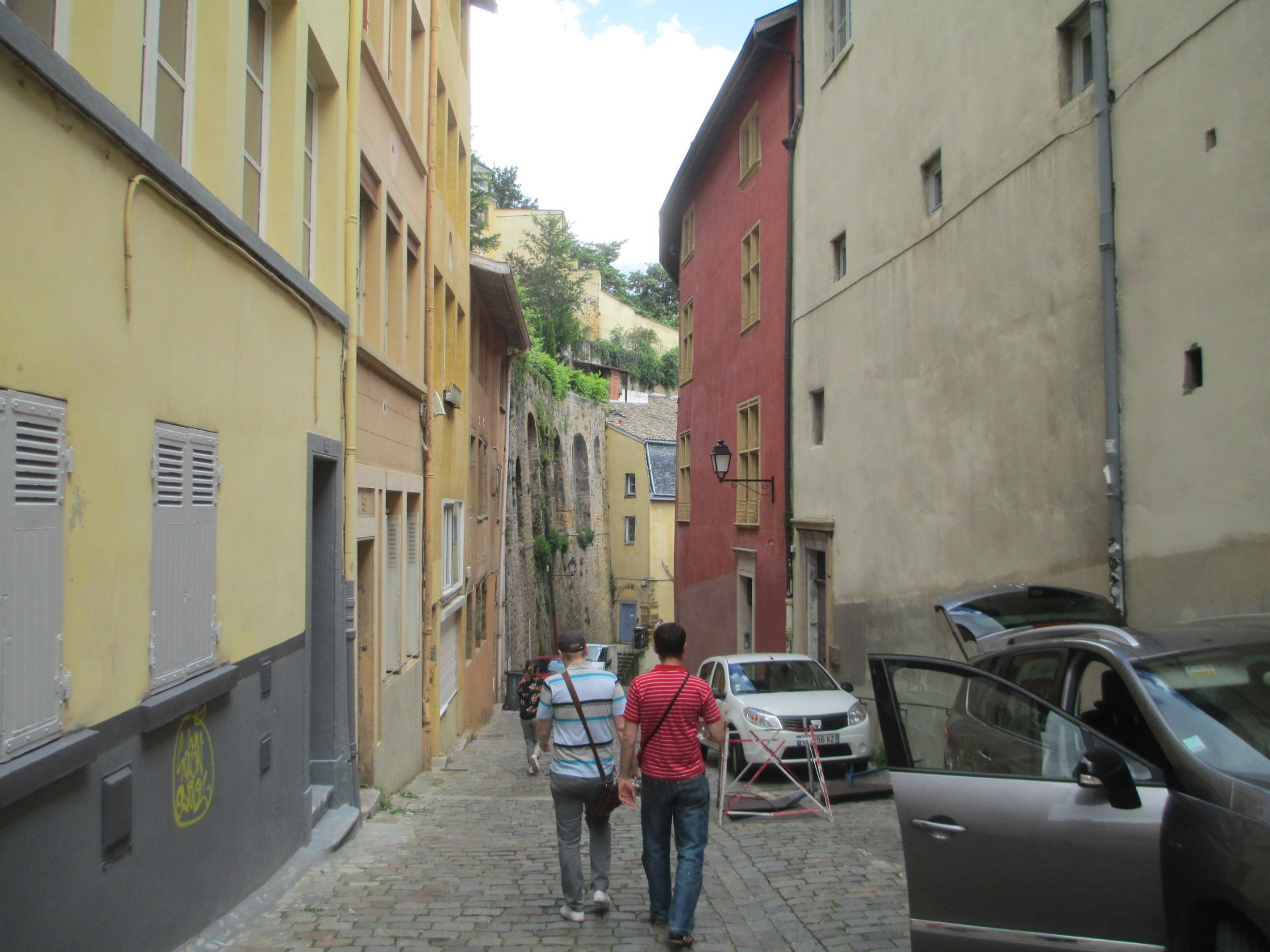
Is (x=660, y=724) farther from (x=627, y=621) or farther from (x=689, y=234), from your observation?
(x=627, y=621)

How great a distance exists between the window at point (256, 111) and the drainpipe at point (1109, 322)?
6.30 meters

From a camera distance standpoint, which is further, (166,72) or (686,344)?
(686,344)

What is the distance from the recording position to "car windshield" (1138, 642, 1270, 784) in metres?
3.65

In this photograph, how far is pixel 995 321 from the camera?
975 centimetres

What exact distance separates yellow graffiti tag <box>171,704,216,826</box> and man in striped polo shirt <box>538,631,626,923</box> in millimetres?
1750

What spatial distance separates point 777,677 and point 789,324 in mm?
6666

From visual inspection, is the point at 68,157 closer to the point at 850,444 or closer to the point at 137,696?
the point at 137,696

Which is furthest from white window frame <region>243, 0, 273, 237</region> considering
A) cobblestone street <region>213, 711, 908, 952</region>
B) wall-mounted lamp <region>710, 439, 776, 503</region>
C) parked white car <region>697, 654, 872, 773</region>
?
wall-mounted lamp <region>710, 439, 776, 503</region>

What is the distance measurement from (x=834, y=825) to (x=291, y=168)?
6717 millimetres

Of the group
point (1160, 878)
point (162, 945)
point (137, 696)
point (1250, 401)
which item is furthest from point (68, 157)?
point (1250, 401)

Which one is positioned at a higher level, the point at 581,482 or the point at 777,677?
the point at 581,482

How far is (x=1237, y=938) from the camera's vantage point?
130 inches

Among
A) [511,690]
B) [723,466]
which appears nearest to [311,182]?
[723,466]

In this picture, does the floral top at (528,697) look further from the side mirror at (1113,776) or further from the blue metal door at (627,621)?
the blue metal door at (627,621)
